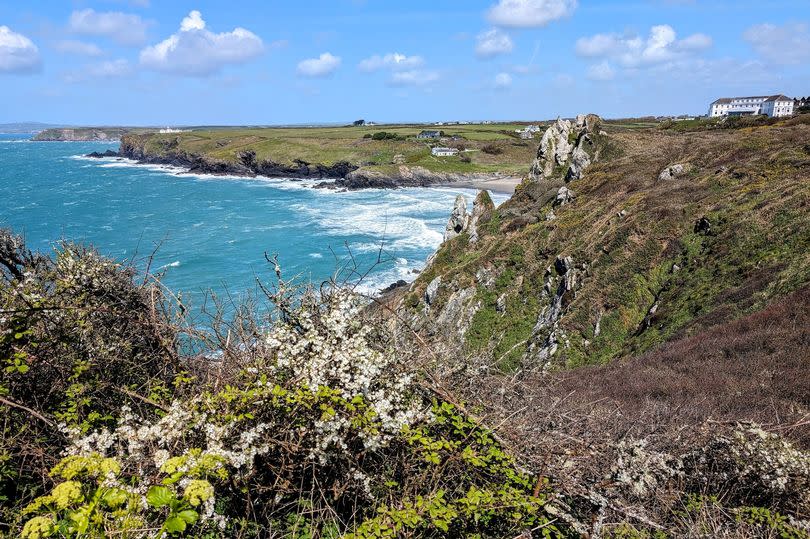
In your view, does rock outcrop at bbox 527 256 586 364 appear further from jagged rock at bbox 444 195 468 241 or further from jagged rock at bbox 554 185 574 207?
jagged rock at bbox 444 195 468 241

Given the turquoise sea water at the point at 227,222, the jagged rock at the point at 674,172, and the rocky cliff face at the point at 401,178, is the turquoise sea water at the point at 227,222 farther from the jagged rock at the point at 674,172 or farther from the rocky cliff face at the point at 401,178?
the jagged rock at the point at 674,172

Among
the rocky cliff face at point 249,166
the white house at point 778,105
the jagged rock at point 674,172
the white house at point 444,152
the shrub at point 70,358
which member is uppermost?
the white house at point 778,105

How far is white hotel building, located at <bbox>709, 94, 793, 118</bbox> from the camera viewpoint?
5453 inches

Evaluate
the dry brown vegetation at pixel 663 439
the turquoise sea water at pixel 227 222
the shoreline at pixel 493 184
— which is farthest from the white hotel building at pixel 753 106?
the dry brown vegetation at pixel 663 439

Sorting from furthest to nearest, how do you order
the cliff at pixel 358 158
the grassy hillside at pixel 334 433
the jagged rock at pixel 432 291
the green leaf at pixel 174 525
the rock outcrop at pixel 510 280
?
the cliff at pixel 358 158, the jagged rock at pixel 432 291, the rock outcrop at pixel 510 280, the grassy hillside at pixel 334 433, the green leaf at pixel 174 525

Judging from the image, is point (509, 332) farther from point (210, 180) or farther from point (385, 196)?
point (210, 180)

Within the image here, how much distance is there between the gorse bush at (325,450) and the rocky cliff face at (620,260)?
216 centimetres

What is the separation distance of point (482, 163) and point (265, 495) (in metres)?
131

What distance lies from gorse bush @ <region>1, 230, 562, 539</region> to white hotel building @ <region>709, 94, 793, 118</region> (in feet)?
544

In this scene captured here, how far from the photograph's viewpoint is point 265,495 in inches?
239

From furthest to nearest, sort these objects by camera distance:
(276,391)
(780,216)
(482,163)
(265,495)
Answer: (482,163) < (780,216) < (265,495) < (276,391)

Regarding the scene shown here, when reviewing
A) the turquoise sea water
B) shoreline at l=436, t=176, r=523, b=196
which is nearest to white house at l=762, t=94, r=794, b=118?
shoreline at l=436, t=176, r=523, b=196

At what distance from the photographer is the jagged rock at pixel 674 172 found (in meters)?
36.9

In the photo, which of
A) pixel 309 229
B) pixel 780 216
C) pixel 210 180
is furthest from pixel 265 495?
pixel 210 180
